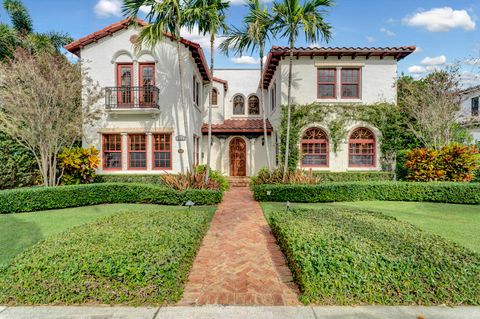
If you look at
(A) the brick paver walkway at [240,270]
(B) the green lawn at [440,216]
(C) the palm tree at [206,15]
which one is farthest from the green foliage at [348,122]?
(A) the brick paver walkway at [240,270]

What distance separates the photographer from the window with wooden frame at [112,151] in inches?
509

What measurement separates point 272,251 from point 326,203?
559cm

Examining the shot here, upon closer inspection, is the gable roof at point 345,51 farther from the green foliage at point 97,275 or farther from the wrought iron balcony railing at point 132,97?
the green foliage at point 97,275

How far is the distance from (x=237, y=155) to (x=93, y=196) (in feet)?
30.7

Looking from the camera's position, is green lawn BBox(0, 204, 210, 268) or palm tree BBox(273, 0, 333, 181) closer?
green lawn BBox(0, 204, 210, 268)

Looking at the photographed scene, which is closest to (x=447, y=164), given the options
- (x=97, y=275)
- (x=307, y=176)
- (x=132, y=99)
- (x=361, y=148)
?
(x=361, y=148)

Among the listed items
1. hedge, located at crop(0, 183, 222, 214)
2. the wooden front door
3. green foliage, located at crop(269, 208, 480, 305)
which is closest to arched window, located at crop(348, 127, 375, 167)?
the wooden front door

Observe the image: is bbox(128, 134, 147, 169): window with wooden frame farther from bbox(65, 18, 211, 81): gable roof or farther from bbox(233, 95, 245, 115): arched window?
bbox(233, 95, 245, 115): arched window

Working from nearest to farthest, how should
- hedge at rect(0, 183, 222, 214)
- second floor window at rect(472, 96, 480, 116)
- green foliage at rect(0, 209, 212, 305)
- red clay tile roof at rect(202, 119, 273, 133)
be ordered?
green foliage at rect(0, 209, 212, 305), hedge at rect(0, 183, 222, 214), red clay tile roof at rect(202, 119, 273, 133), second floor window at rect(472, 96, 480, 116)

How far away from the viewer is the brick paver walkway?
12.3 feet

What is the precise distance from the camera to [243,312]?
10.9ft

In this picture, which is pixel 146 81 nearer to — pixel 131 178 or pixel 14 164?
pixel 131 178

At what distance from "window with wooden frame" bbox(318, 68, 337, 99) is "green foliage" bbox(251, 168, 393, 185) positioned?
14.4 feet

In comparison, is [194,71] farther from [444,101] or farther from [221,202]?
[444,101]
